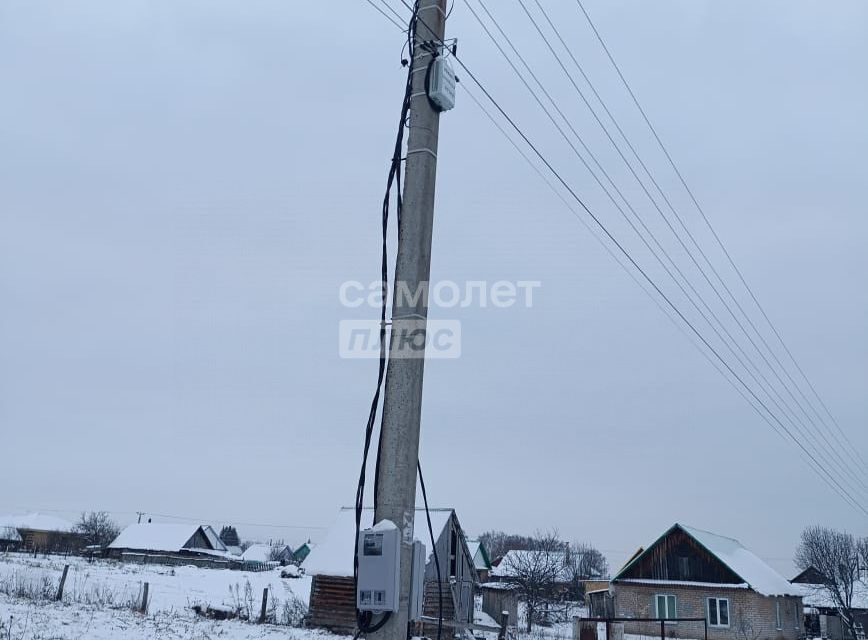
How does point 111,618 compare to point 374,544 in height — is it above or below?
below

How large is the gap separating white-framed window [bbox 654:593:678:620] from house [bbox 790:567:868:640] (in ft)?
41.8

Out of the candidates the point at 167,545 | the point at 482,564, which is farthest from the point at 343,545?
the point at 167,545

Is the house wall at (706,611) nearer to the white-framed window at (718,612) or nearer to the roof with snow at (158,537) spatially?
the white-framed window at (718,612)

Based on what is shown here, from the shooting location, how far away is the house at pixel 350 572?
25.6 meters

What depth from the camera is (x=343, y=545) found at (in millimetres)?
27969

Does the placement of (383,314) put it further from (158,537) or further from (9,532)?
(9,532)

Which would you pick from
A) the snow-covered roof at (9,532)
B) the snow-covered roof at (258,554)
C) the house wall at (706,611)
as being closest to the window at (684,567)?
the house wall at (706,611)

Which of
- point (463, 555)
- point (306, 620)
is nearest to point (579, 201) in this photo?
point (306, 620)

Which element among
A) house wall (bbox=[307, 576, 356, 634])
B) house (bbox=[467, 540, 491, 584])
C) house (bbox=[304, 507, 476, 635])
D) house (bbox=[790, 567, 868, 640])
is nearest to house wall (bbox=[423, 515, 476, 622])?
house (bbox=[304, 507, 476, 635])

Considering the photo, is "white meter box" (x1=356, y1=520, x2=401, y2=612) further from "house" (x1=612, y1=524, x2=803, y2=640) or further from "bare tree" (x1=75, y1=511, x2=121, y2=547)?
"bare tree" (x1=75, y1=511, x2=121, y2=547)

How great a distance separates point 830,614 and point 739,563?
65.4 feet

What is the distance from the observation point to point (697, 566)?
38.6 metres

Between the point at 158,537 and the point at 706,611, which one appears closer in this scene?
the point at 706,611

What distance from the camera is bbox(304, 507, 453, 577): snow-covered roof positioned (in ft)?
85.1
